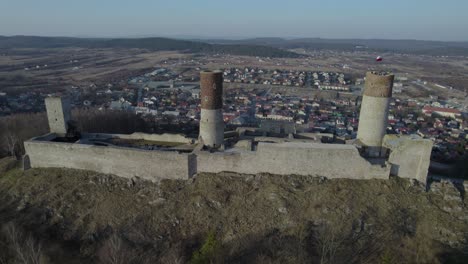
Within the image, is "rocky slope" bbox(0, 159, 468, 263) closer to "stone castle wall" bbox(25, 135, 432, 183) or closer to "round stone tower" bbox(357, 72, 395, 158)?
"stone castle wall" bbox(25, 135, 432, 183)

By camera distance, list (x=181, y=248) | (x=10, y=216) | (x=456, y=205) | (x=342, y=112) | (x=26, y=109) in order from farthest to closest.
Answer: (x=342, y=112) < (x=26, y=109) < (x=10, y=216) < (x=456, y=205) < (x=181, y=248)

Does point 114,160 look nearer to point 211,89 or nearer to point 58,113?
point 58,113

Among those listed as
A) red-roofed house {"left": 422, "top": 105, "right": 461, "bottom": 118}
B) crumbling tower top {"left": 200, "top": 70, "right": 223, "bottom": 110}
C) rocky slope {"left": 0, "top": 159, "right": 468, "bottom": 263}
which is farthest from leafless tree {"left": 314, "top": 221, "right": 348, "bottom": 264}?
red-roofed house {"left": 422, "top": 105, "right": 461, "bottom": 118}

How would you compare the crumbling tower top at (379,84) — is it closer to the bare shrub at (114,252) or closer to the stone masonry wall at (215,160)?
the stone masonry wall at (215,160)

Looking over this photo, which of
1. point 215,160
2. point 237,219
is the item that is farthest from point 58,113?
point 237,219

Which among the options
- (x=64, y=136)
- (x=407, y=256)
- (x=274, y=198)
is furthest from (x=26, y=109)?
(x=407, y=256)

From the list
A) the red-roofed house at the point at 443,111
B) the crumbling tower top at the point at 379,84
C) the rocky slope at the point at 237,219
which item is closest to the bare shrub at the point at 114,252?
the rocky slope at the point at 237,219

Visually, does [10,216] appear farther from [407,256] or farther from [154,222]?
[407,256]
